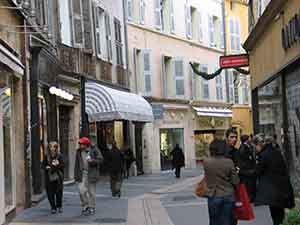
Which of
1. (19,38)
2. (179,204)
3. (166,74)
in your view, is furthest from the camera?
(166,74)

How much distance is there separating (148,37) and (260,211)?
2264 centimetres

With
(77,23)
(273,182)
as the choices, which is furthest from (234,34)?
(273,182)

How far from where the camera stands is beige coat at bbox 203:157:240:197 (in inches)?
371

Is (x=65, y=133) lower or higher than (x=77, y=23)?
lower

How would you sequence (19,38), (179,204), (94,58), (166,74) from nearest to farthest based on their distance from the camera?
(19,38) → (179,204) → (94,58) → (166,74)

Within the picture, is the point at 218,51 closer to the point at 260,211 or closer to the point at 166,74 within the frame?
the point at 166,74

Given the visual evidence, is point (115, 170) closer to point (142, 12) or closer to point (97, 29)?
point (97, 29)

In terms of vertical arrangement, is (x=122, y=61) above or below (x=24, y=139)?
above

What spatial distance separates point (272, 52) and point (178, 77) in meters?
21.0

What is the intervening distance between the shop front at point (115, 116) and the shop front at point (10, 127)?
791 centimetres

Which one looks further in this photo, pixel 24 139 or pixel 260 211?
pixel 24 139

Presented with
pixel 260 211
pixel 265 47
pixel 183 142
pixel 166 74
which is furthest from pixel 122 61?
pixel 260 211

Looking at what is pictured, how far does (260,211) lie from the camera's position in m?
14.7

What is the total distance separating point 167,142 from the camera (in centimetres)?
3869
